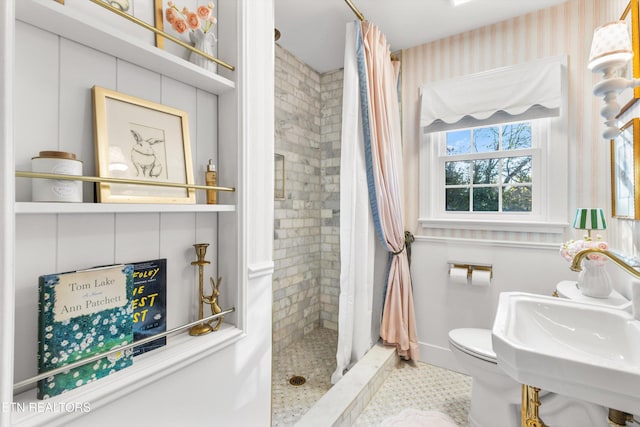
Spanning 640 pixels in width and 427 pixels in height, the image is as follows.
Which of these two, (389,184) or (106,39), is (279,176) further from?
(106,39)

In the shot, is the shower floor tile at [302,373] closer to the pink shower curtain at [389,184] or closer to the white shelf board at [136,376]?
the pink shower curtain at [389,184]

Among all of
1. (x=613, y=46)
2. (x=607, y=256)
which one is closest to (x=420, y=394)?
(x=607, y=256)

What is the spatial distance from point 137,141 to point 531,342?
1.59m

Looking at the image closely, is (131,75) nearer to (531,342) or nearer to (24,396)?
(24,396)

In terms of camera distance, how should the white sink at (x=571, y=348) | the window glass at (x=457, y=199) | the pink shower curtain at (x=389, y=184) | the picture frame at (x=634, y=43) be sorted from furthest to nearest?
the window glass at (x=457, y=199) < the pink shower curtain at (x=389, y=184) < the picture frame at (x=634, y=43) < the white sink at (x=571, y=348)

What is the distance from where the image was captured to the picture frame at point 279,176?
2537mm

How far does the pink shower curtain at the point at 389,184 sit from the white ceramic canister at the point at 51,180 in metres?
1.80

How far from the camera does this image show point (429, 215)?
8.23 feet

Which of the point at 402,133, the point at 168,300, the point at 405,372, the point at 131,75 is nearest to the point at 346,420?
the point at 405,372

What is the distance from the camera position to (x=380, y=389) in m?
2.06

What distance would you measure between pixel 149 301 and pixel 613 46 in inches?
82.6

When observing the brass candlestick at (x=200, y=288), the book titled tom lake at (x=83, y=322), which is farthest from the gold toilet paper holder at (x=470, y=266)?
the book titled tom lake at (x=83, y=322)

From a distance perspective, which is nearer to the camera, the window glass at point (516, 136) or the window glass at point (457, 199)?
the window glass at point (516, 136)

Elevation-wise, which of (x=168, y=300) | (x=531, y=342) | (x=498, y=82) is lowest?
(x=531, y=342)
